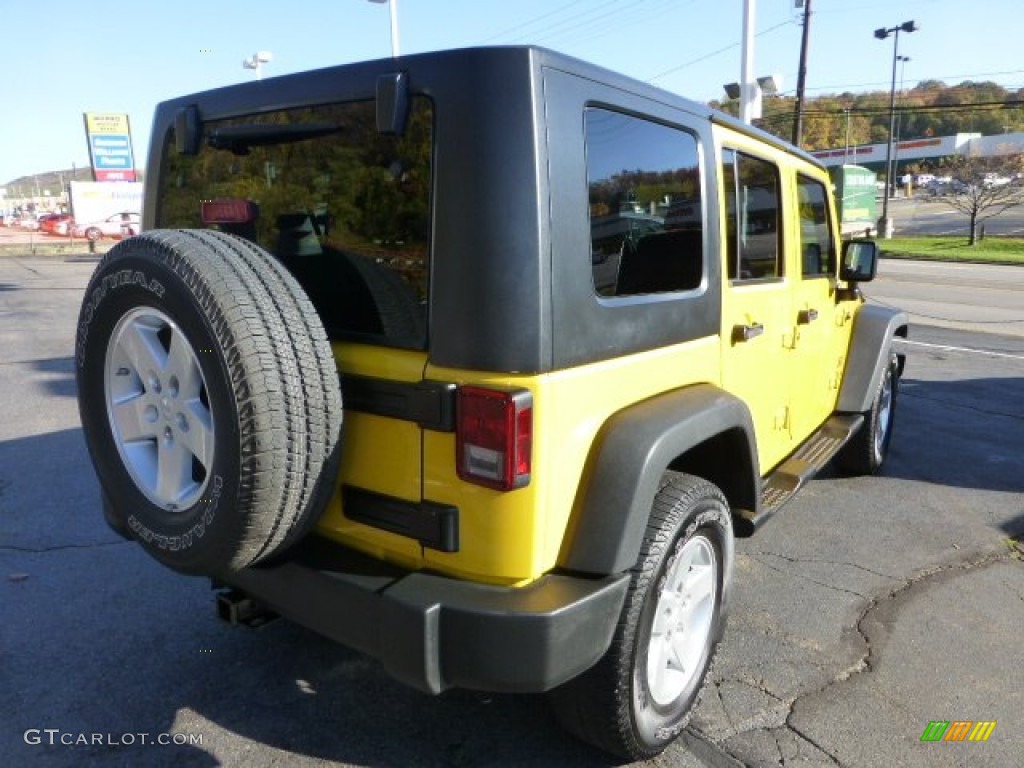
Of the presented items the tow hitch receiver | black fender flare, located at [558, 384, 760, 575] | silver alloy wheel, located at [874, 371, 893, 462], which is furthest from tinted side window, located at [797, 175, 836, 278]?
the tow hitch receiver

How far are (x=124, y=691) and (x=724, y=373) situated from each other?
2414 mm

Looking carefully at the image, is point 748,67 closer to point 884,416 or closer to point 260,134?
point 884,416

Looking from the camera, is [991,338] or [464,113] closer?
[464,113]

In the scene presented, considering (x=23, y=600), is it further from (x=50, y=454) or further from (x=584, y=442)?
(x=584, y=442)

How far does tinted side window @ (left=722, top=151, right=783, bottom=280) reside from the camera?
9.26ft

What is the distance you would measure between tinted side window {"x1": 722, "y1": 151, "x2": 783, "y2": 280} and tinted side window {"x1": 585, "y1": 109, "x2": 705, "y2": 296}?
0.28 meters

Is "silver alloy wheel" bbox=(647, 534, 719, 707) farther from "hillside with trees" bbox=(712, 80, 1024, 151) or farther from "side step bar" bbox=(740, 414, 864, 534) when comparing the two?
"hillside with trees" bbox=(712, 80, 1024, 151)

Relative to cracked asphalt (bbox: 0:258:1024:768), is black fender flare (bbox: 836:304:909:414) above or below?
above

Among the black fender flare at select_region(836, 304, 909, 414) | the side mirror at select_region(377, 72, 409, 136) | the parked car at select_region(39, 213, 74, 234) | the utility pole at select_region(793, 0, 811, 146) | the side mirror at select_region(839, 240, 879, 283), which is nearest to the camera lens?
the side mirror at select_region(377, 72, 409, 136)

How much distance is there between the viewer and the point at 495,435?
1878 millimetres

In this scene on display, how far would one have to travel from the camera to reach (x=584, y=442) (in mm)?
2053

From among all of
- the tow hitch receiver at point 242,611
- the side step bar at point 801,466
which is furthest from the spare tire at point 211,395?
the side step bar at point 801,466

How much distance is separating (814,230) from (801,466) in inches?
49.7

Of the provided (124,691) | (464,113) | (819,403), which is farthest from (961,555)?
(124,691)
